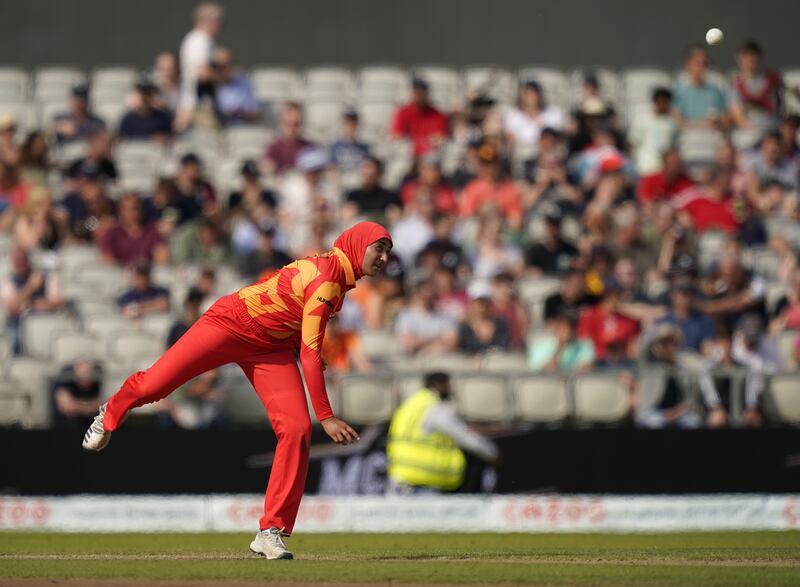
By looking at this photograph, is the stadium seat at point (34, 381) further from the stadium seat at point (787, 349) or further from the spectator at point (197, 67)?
the stadium seat at point (787, 349)

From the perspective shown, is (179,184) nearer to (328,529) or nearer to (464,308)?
(464,308)

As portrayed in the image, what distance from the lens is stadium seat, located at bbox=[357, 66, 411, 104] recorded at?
19.6 meters

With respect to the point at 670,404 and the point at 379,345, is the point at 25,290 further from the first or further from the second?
the point at 670,404

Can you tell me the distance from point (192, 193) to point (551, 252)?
403cm

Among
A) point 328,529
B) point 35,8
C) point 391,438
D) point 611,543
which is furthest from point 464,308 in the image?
point 35,8

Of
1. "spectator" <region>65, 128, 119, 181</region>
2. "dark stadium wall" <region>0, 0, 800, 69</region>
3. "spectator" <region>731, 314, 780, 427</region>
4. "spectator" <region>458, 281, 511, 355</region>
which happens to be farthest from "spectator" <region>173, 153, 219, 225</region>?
"spectator" <region>731, 314, 780, 427</region>

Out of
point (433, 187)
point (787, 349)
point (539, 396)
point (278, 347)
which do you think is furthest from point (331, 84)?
point (278, 347)

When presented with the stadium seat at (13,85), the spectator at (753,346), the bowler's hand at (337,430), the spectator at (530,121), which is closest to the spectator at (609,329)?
the spectator at (753,346)

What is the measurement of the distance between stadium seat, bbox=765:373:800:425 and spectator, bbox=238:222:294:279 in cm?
508

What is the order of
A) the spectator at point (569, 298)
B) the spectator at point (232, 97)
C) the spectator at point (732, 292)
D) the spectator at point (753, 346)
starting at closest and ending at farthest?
the spectator at point (753, 346) < the spectator at point (569, 298) < the spectator at point (732, 292) < the spectator at point (232, 97)

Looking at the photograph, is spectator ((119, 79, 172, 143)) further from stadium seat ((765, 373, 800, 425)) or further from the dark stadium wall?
stadium seat ((765, 373, 800, 425))

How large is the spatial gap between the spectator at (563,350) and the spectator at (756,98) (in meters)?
5.42

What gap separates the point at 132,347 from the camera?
14688 millimetres

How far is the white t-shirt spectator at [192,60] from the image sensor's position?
729 inches
